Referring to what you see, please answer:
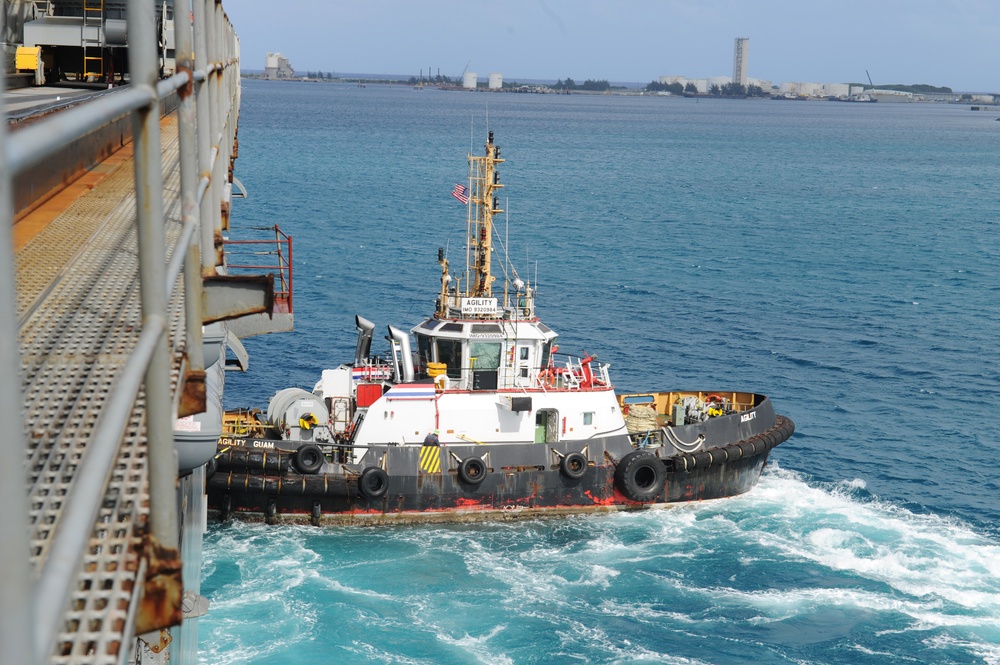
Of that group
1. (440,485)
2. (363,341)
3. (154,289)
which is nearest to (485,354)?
(440,485)

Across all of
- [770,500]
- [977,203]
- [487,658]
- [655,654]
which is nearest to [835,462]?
[770,500]

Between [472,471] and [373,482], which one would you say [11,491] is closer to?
[373,482]

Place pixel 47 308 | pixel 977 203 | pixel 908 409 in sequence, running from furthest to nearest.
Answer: pixel 977 203
pixel 908 409
pixel 47 308

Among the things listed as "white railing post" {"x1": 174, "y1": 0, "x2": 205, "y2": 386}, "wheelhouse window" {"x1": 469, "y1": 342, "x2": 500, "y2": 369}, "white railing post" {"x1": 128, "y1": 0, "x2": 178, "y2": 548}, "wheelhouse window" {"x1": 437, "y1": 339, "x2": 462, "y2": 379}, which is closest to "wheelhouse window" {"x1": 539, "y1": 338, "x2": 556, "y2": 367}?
"wheelhouse window" {"x1": 469, "y1": 342, "x2": 500, "y2": 369}

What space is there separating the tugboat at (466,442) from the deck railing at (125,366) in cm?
2050

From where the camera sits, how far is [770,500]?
2830 cm

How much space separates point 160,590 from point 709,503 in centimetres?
2586

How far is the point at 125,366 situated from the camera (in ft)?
9.31

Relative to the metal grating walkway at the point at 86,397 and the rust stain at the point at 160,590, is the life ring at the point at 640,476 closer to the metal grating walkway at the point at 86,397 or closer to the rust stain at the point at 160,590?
the metal grating walkway at the point at 86,397

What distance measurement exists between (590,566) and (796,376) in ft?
55.8

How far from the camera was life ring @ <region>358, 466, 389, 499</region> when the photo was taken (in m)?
24.9

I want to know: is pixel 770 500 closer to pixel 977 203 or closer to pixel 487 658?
pixel 487 658

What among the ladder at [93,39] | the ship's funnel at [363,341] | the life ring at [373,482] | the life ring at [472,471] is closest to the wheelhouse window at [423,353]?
the ship's funnel at [363,341]

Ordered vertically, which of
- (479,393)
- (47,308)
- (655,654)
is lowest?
(655,654)
